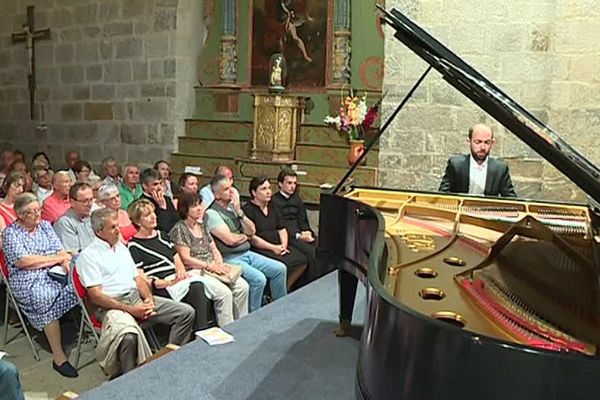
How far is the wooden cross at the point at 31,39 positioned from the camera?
948 centimetres

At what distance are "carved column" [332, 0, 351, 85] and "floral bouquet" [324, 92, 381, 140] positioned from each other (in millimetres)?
439

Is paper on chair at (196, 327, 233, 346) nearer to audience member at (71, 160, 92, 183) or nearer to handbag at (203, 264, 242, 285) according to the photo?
handbag at (203, 264, 242, 285)

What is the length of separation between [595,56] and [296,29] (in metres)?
3.48

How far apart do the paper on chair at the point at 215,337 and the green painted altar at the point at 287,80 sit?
12.3ft

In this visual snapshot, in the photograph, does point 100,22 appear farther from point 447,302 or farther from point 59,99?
point 447,302

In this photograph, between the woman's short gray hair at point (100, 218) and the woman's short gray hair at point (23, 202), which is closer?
the woman's short gray hair at point (100, 218)

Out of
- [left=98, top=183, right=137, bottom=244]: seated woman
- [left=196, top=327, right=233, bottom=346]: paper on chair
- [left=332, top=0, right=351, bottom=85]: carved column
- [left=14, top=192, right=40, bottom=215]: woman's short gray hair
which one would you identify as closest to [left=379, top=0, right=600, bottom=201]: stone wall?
[left=332, top=0, right=351, bottom=85]: carved column

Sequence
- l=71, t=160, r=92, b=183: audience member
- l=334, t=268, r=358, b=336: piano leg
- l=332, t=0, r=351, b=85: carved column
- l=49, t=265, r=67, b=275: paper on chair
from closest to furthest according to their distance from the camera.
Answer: l=334, t=268, r=358, b=336: piano leg < l=49, t=265, r=67, b=275: paper on chair < l=71, t=160, r=92, b=183: audience member < l=332, t=0, r=351, b=85: carved column

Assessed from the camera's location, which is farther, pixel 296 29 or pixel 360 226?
pixel 296 29

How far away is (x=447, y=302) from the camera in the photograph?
2.23 m

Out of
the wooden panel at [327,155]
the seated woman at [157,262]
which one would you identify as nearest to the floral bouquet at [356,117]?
the wooden panel at [327,155]

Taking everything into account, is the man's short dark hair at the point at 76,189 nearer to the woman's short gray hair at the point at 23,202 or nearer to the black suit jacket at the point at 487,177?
the woman's short gray hair at the point at 23,202

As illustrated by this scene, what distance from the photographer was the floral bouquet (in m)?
7.41

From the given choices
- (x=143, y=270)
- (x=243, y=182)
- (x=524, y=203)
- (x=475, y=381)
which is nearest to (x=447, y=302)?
(x=475, y=381)
